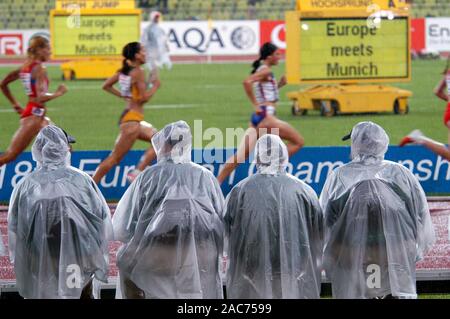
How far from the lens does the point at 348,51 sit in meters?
17.0

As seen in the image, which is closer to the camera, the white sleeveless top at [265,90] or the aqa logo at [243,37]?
the white sleeveless top at [265,90]

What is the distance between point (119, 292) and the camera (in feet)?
24.5

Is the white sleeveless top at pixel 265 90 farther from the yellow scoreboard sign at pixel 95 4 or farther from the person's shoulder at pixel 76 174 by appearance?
the yellow scoreboard sign at pixel 95 4

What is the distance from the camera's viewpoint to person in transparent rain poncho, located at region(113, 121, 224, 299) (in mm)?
7137

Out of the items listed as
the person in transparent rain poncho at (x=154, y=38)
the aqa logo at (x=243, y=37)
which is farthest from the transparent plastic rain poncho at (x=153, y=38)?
the aqa logo at (x=243, y=37)

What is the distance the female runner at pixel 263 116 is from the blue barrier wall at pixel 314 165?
41cm

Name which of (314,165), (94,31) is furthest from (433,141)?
(94,31)

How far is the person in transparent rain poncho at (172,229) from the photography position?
714 centimetres

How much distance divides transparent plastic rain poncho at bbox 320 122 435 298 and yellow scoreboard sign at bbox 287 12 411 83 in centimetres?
971

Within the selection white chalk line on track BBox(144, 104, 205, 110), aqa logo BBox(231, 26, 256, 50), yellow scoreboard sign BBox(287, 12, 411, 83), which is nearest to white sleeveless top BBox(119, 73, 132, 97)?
yellow scoreboard sign BBox(287, 12, 411, 83)

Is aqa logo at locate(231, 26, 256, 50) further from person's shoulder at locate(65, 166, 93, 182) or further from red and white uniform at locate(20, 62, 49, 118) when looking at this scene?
person's shoulder at locate(65, 166, 93, 182)

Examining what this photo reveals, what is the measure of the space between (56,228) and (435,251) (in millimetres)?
4206

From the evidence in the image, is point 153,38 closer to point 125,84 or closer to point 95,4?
point 95,4
